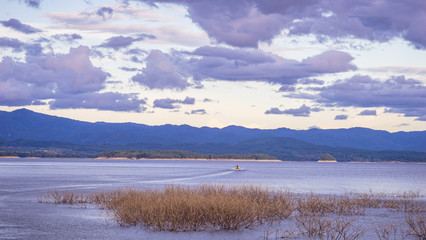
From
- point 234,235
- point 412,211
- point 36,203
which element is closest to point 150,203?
point 234,235

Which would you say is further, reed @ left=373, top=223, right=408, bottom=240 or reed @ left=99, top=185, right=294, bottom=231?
reed @ left=99, top=185, right=294, bottom=231

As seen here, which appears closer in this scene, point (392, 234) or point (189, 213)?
point (189, 213)

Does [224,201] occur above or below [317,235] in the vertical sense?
above

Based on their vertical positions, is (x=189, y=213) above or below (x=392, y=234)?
above

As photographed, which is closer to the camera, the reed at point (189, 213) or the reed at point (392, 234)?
the reed at point (392, 234)

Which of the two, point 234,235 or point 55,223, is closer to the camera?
point 234,235

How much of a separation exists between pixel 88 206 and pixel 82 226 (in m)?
11.8

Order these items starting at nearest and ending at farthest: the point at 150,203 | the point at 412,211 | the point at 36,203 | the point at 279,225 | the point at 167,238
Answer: the point at 167,238, the point at 150,203, the point at 279,225, the point at 412,211, the point at 36,203

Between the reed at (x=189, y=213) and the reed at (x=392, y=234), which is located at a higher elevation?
the reed at (x=189, y=213)

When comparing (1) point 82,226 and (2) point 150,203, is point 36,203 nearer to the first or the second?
(1) point 82,226

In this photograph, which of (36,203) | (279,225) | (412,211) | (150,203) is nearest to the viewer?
(150,203)

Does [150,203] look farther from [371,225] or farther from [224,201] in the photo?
[371,225]

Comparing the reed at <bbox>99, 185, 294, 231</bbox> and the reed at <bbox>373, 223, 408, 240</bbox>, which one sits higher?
the reed at <bbox>99, 185, 294, 231</bbox>

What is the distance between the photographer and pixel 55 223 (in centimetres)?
3550
